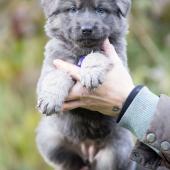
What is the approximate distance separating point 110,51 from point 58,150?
2.65ft

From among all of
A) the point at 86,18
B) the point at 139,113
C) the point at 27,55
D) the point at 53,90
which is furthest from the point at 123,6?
the point at 27,55

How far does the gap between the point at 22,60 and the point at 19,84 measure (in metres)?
0.33

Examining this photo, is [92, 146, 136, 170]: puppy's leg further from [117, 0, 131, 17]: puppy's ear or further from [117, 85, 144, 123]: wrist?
[117, 0, 131, 17]: puppy's ear

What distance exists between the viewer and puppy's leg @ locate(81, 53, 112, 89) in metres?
3.91

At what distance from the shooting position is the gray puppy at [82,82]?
403cm

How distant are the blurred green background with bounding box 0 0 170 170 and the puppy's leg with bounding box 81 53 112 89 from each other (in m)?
2.24

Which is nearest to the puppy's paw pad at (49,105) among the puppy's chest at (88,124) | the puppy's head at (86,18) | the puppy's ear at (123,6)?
the puppy's chest at (88,124)

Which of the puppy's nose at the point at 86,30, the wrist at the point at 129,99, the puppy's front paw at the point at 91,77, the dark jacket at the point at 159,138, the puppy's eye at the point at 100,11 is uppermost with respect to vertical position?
the puppy's eye at the point at 100,11

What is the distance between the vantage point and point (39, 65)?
22.0 feet

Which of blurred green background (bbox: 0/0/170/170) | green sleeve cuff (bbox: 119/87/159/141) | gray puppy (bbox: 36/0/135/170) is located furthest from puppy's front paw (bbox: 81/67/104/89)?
blurred green background (bbox: 0/0/170/170)

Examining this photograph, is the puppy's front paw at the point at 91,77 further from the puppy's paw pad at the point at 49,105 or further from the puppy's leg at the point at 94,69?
the puppy's paw pad at the point at 49,105

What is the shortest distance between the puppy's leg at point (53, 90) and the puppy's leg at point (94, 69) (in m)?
0.15

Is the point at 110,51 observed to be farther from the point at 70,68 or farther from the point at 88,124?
the point at 88,124

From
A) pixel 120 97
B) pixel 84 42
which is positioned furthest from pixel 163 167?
pixel 84 42
